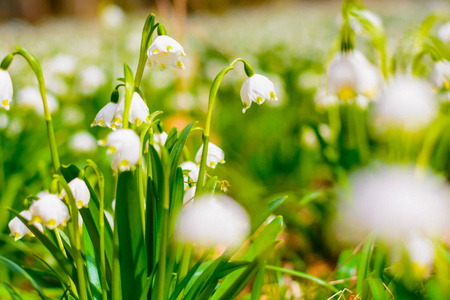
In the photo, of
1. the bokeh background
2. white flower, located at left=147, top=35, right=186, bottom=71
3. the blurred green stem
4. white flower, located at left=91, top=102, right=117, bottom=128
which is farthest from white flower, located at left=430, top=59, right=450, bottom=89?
the blurred green stem

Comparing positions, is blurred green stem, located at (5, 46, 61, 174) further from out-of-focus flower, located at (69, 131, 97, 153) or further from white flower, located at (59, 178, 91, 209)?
out-of-focus flower, located at (69, 131, 97, 153)

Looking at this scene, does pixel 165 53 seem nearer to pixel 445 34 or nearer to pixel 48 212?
pixel 48 212

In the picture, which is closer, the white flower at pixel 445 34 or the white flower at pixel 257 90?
the white flower at pixel 257 90

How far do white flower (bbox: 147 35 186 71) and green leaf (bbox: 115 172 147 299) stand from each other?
10.6 inches

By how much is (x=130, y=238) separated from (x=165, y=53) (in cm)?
41

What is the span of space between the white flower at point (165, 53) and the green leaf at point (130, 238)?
0.27 metres

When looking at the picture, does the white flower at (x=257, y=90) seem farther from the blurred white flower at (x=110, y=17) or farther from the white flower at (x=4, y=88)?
the blurred white flower at (x=110, y=17)

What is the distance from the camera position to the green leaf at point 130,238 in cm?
102

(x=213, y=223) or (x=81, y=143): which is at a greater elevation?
(x=213, y=223)

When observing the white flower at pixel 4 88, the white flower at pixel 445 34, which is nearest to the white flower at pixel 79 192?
the white flower at pixel 4 88

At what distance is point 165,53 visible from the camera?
115cm

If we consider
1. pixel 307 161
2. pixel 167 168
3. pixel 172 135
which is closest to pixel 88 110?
pixel 307 161

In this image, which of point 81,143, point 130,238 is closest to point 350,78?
point 130,238

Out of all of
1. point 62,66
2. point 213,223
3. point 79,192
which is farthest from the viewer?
point 62,66
